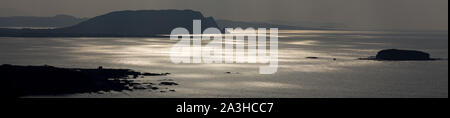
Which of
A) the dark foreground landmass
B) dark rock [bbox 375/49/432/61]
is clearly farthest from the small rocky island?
the dark foreground landmass

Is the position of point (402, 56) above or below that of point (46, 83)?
above

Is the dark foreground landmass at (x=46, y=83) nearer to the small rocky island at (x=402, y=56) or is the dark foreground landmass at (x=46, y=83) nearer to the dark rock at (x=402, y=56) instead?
the small rocky island at (x=402, y=56)

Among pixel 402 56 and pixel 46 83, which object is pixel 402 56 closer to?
pixel 402 56

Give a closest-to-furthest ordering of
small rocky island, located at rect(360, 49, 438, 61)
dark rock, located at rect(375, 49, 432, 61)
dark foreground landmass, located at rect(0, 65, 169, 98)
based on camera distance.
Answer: dark foreground landmass, located at rect(0, 65, 169, 98)
small rocky island, located at rect(360, 49, 438, 61)
dark rock, located at rect(375, 49, 432, 61)

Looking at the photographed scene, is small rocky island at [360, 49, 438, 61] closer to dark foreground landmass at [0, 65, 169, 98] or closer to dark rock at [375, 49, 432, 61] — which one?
dark rock at [375, 49, 432, 61]

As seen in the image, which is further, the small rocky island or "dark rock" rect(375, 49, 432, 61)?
"dark rock" rect(375, 49, 432, 61)

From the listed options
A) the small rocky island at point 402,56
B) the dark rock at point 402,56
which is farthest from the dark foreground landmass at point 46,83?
the dark rock at point 402,56

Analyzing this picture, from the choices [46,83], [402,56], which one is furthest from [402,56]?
[46,83]

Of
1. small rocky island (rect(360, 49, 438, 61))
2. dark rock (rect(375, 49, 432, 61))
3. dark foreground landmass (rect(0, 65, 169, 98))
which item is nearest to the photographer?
dark foreground landmass (rect(0, 65, 169, 98))

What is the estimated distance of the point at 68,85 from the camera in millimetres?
52688

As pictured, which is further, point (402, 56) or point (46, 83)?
point (402, 56)

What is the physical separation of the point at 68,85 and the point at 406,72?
51177mm

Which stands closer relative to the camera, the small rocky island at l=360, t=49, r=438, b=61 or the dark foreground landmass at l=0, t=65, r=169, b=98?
the dark foreground landmass at l=0, t=65, r=169, b=98
